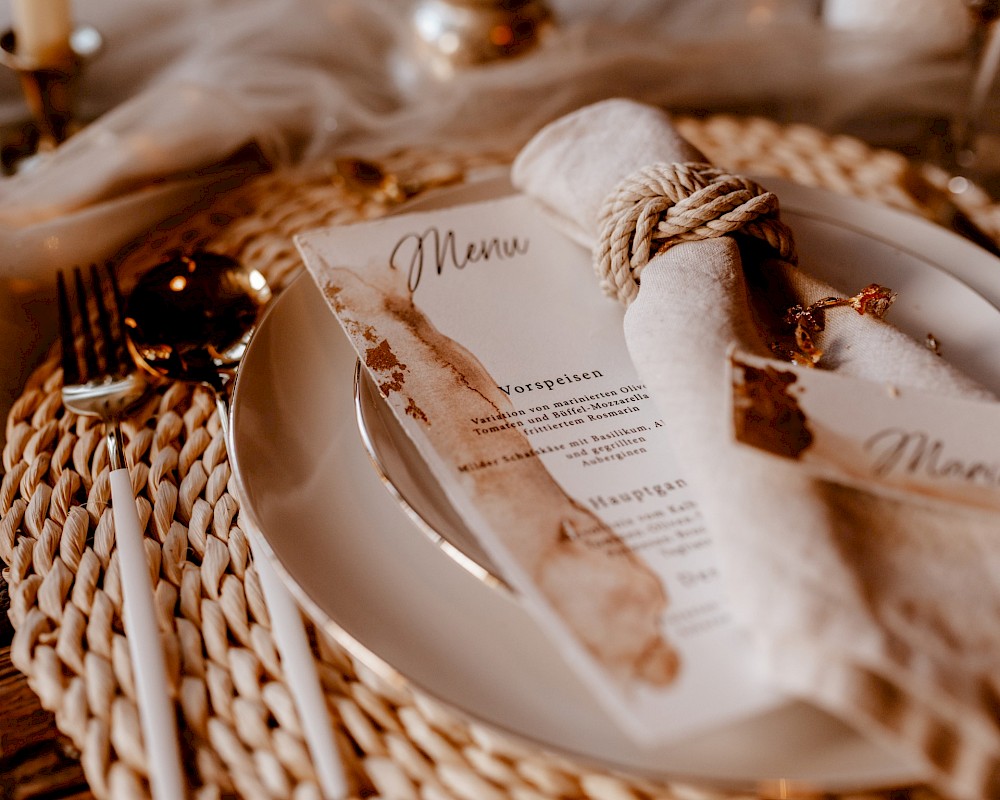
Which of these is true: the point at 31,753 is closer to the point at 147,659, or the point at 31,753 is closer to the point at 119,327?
the point at 147,659

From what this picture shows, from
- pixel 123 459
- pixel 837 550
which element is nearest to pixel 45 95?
pixel 123 459

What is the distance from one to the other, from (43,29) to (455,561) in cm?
65

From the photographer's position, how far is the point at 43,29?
2.43ft

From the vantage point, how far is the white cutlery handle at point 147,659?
0.34 meters

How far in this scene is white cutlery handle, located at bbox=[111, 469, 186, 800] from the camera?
1.12 ft

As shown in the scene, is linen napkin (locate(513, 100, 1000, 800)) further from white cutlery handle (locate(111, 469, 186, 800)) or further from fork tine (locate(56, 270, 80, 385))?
fork tine (locate(56, 270, 80, 385))

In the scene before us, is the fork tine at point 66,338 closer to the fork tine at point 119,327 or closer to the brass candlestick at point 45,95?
the fork tine at point 119,327

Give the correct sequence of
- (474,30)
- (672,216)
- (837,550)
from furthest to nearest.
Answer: (474,30) < (672,216) < (837,550)

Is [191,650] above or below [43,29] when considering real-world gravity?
below

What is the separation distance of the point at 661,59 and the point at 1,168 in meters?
0.63

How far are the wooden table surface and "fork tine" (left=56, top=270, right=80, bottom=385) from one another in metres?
0.19

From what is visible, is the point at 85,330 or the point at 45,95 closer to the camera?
the point at 85,330

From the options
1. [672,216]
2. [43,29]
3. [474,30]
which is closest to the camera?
[672,216]

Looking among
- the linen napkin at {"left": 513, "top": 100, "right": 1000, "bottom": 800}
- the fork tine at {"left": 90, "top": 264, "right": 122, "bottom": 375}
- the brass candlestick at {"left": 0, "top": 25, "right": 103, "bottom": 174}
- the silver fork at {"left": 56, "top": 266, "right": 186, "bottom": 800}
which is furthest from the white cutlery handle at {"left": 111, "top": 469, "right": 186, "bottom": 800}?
the brass candlestick at {"left": 0, "top": 25, "right": 103, "bottom": 174}
